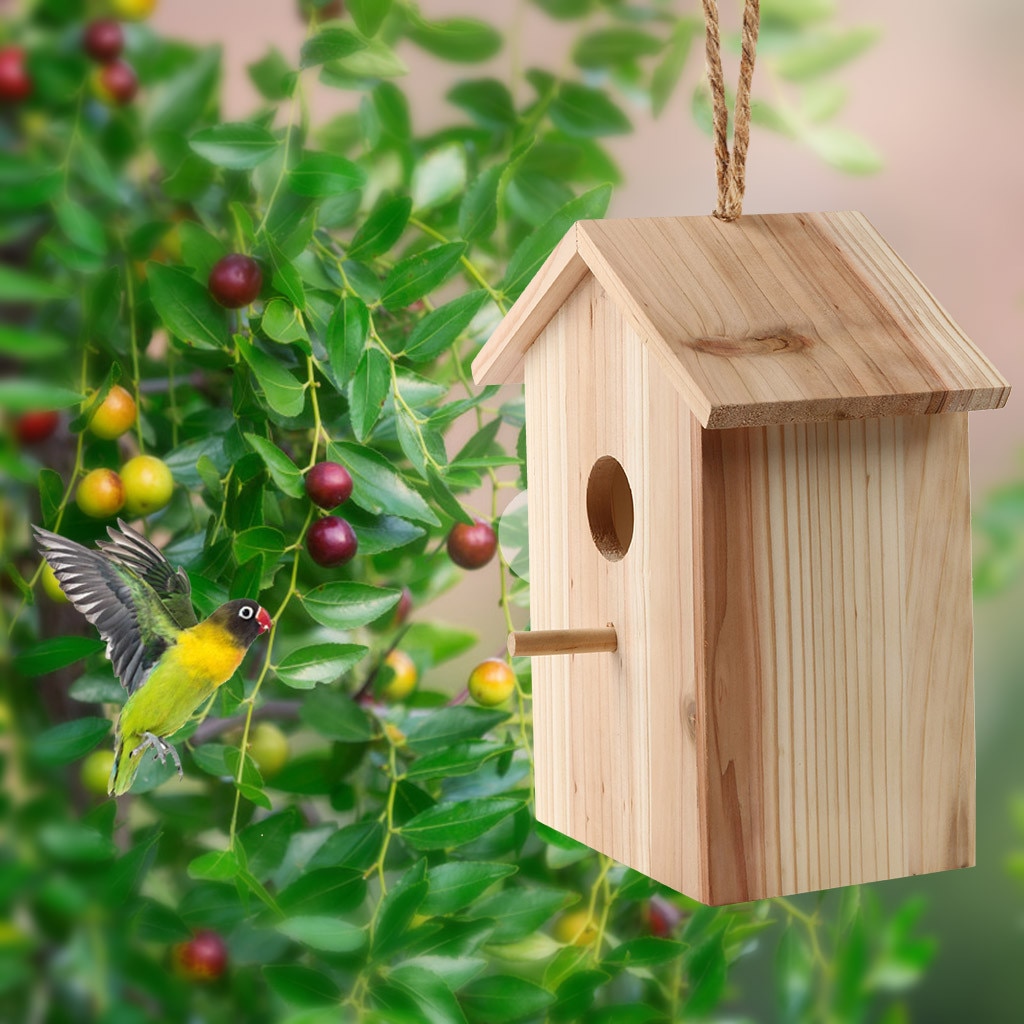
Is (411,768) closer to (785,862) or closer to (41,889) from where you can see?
(41,889)

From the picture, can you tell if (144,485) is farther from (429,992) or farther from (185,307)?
(429,992)

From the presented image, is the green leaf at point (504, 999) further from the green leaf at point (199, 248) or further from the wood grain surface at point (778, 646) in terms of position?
the green leaf at point (199, 248)

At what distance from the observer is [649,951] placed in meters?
1.20

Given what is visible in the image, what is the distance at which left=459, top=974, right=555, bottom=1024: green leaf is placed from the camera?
117cm

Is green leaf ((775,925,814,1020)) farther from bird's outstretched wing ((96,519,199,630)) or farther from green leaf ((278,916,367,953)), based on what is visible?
bird's outstretched wing ((96,519,199,630))

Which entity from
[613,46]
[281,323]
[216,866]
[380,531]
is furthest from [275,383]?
[613,46]

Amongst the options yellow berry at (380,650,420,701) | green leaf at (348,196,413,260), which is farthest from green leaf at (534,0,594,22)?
Answer: yellow berry at (380,650,420,701)

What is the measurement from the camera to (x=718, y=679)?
696 millimetres

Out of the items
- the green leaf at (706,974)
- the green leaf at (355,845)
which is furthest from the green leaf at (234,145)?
the green leaf at (706,974)

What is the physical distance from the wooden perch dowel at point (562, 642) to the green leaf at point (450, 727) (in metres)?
0.38

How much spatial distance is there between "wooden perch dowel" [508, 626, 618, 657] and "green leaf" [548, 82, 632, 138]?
603 millimetres

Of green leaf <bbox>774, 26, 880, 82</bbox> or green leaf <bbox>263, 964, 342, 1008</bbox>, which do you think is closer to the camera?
green leaf <bbox>263, 964, 342, 1008</bbox>

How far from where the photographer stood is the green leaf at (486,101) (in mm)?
1225

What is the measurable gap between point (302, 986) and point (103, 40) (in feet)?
2.55
